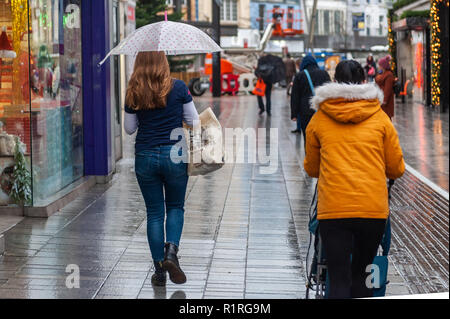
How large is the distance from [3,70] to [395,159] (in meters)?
5.09

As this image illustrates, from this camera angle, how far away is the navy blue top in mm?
6141

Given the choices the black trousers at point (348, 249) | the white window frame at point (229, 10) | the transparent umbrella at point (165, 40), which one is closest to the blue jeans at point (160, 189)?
Answer: the transparent umbrella at point (165, 40)

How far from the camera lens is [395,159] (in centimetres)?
509

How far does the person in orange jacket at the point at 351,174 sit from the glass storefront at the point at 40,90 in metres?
4.62

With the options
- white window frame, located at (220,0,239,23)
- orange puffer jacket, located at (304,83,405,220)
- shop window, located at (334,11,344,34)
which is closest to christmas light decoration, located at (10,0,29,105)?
orange puffer jacket, located at (304,83,405,220)

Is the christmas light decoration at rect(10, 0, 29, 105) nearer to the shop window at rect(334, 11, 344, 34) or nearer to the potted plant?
the potted plant

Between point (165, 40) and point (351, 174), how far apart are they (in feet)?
6.84

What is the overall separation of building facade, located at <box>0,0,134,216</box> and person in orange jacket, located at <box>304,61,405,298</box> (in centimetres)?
463

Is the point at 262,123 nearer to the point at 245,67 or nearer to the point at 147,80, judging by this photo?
the point at 147,80

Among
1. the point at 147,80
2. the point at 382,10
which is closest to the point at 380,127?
the point at 147,80

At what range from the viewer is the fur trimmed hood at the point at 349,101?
5035 millimetres

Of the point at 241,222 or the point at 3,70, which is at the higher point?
the point at 3,70

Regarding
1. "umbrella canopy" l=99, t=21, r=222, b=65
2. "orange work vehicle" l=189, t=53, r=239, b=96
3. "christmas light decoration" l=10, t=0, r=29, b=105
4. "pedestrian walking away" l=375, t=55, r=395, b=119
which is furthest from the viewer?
"orange work vehicle" l=189, t=53, r=239, b=96

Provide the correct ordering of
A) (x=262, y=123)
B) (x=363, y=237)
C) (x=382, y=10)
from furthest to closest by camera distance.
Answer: (x=382, y=10)
(x=262, y=123)
(x=363, y=237)
